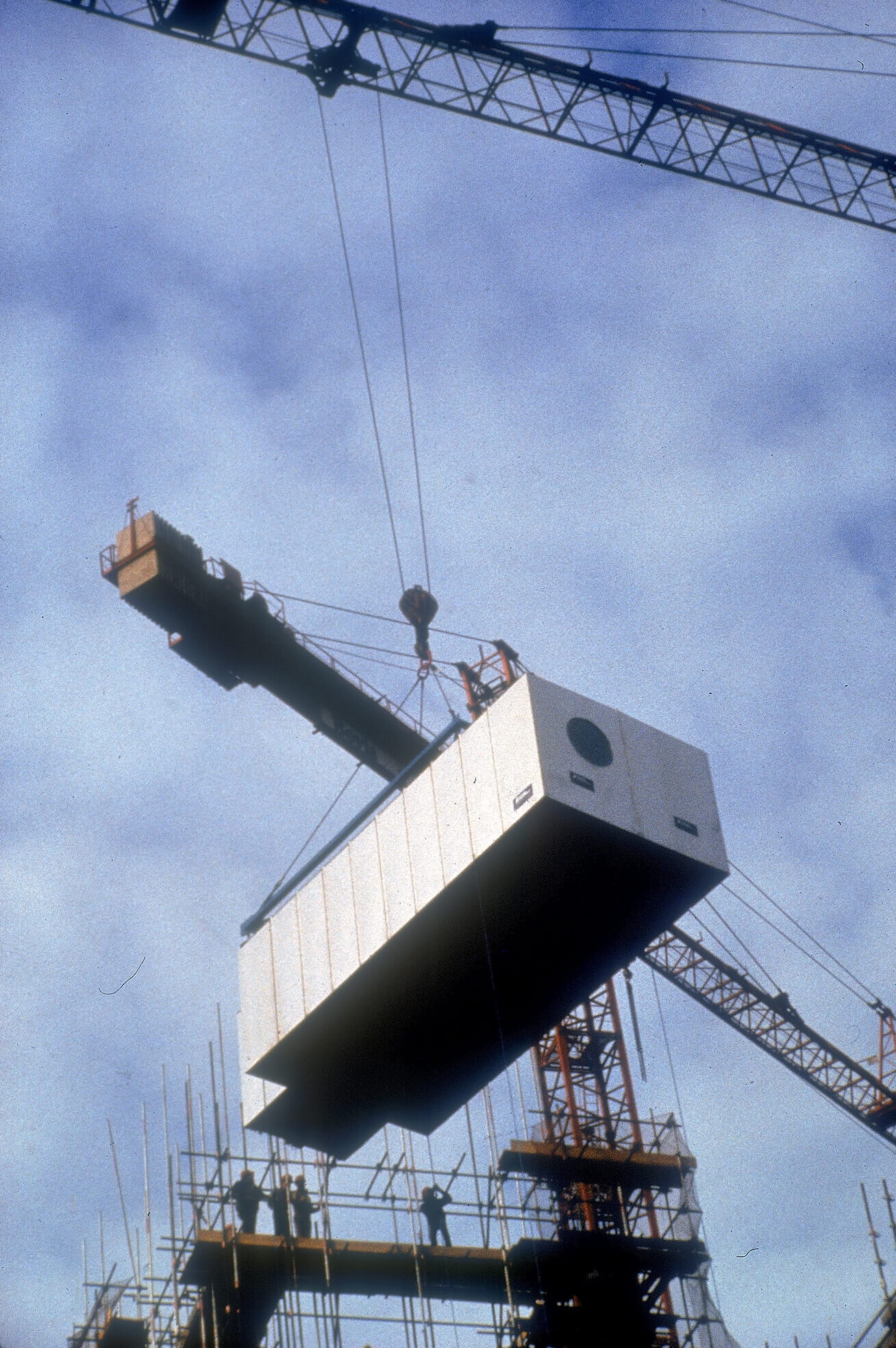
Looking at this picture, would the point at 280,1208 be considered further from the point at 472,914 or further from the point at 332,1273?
the point at 472,914

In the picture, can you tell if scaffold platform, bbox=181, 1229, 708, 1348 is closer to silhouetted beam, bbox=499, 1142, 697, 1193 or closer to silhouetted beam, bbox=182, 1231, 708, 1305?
silhouetted beam, bbox=182, 1231, 708, 1305

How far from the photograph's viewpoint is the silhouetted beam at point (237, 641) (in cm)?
5722

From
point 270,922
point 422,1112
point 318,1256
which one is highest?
point 270,922

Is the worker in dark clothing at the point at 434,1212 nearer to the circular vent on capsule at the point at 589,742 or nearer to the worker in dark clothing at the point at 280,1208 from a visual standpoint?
the worker in dark clothing at the point at 280,1208

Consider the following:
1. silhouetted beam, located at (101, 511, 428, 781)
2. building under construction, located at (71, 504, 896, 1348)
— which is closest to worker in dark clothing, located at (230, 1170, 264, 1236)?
building under construction, located at (71, 504, 896, 1348)

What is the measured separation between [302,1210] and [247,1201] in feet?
4.58

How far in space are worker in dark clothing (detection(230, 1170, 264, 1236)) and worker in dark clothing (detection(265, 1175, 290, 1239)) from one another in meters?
0.31

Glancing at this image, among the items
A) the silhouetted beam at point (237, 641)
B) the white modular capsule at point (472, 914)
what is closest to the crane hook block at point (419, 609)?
Answer: the silhouetted beam at point (237, 641)

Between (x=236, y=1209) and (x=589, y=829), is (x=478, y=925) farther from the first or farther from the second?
(x=236, y=1209)

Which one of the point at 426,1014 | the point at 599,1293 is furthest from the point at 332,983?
the point at 599,1293

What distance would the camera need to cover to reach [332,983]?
3891 centimetres

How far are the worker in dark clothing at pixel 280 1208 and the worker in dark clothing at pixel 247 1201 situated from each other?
1.01 ft

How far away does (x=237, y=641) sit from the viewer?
197 feet

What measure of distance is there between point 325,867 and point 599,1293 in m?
12.6
